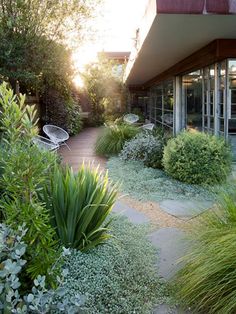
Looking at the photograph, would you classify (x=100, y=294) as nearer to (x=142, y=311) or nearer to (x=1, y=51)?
(x=142, y=311)

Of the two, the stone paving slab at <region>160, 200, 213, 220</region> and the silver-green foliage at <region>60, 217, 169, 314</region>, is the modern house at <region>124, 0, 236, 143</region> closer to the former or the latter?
the stone paving slab at <region>160, 200, 213, 220</region>

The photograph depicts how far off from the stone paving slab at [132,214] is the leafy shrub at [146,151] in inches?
89.0

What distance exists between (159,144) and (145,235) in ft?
12.4

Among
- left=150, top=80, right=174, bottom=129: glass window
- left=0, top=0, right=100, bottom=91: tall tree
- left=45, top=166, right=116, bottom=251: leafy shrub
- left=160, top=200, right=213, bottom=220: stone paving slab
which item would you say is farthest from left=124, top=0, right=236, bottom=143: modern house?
left=45, top=166, right=116, bottom=251: leafy shrub

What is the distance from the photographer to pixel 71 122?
14.6 m

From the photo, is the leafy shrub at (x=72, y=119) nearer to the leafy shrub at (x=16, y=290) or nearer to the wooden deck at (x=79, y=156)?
the wooden deck at (x=79, y=156)

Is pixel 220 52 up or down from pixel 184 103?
up

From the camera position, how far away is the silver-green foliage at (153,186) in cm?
488

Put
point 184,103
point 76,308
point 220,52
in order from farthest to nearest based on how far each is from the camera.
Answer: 1. point 184,103
2. point 220,52
3. point 76,308

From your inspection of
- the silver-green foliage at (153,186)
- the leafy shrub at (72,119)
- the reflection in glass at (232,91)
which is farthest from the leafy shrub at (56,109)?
the reflection in glass at (232,91)

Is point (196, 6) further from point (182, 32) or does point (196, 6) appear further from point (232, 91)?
point (232, 91)

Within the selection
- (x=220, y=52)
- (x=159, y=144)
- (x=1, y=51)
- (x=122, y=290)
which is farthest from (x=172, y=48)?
(x=122, y=290)

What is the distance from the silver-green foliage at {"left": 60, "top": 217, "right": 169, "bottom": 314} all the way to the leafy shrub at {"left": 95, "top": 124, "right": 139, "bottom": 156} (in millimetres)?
5696

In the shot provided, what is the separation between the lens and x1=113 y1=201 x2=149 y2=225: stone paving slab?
397cm
